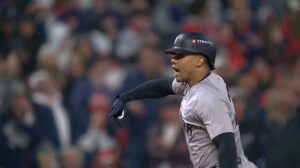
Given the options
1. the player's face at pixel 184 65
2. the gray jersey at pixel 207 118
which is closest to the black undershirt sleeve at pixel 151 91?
the gray jersey at pixel 207 118

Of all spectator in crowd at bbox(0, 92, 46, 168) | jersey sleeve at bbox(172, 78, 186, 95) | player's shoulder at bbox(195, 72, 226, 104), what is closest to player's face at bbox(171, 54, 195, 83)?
player's shoulder at bbox(195, 72, 226, 104)

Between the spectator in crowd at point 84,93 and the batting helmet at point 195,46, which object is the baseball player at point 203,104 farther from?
the spectator in crowd at point 84,93

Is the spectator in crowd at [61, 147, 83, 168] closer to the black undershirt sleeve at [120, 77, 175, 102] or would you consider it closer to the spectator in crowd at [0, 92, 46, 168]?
the spectator in crowd at [0, 92, 46, 168]

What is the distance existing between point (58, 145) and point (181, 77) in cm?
513

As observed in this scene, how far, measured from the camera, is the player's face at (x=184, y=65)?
6.97m

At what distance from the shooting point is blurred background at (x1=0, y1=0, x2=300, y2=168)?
11367mm

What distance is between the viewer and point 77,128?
11.9m

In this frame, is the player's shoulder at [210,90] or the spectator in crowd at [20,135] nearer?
the player's shoulder at [210,90]

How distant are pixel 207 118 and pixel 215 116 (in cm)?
6

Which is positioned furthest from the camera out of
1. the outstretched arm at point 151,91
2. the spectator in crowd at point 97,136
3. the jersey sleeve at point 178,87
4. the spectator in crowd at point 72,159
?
the spectator in crowd at point 97,136

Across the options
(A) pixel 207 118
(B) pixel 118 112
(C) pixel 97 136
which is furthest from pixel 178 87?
(C) pixel 97 136

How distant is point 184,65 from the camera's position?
22.9 ft

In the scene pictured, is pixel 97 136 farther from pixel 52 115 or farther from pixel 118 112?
pixel 118 112

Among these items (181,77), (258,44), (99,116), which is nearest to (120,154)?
(99,116)
